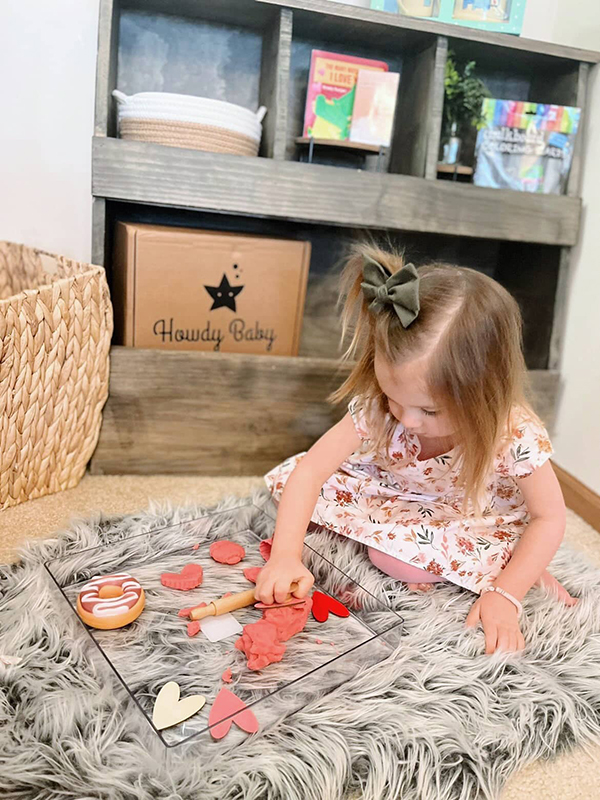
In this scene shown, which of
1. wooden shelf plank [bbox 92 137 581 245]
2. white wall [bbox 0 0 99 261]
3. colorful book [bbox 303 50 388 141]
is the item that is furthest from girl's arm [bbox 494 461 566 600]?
white wall [bbox 0 0 99 261]

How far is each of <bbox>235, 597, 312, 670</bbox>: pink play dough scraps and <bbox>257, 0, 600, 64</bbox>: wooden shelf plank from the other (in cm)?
102

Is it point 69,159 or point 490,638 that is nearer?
point 490,638

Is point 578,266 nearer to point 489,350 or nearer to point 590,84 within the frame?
point 590,84

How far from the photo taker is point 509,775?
2.06ft

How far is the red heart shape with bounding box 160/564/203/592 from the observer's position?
81 centimetres

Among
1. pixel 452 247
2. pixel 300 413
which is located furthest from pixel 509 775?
pixel 452 247

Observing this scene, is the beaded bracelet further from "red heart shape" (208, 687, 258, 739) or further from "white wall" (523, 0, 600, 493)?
"white wall" (523, 0, 600, 493)

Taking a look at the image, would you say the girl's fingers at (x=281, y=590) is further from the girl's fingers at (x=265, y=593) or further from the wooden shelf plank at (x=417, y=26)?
the wooden shelf plank at (x=417, y=26)

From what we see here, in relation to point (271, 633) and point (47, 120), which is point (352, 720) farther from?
point (47, 120)

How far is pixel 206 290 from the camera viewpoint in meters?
1.24

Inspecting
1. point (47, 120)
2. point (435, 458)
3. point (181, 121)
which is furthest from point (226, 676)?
point (47, 120)

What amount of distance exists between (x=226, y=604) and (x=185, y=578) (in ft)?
0.29

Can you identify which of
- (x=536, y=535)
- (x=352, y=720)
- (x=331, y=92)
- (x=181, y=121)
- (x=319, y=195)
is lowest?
(x=352, y=720)

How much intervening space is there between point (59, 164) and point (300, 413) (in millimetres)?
746
